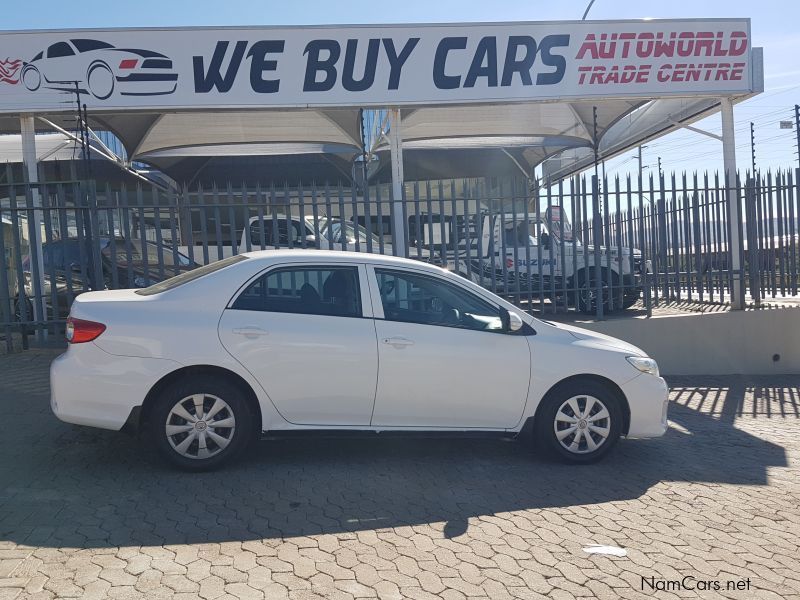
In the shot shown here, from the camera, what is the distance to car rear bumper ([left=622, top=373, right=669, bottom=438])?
5473mm

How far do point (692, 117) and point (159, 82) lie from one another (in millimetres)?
7890

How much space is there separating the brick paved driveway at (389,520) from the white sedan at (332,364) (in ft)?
1.20

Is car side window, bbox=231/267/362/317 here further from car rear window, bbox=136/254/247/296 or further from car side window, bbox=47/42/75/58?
car side window, bbox=47/42/75/58

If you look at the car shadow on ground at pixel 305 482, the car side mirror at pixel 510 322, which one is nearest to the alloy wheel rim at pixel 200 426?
the car shadow on ground at pixel 305 482

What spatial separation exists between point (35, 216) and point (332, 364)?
17.4 ft

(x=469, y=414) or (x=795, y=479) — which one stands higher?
(x=469, y=414)

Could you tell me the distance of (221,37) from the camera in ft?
29.7

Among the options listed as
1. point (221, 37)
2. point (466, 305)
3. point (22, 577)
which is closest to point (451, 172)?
point (221, 37)

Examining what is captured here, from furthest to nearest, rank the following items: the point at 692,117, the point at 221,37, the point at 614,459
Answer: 1. the point at 692,117
2. the point at 221,37
3. the point at 614,459

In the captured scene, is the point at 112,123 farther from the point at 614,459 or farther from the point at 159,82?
the point at 614,459

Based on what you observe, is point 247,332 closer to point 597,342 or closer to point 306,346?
point 306,346

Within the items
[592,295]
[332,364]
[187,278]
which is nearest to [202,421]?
[332,364]

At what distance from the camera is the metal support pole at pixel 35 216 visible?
8.37 meters

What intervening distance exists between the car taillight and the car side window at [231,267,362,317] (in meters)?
0.90
